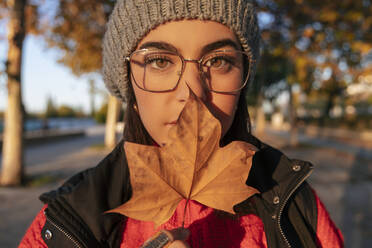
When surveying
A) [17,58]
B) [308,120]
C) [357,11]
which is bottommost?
[308,120]

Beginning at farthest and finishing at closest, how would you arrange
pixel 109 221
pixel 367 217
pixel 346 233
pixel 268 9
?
pixel 268 9 < pixel 367 217 < pixel 346 233 < pixel 109 221

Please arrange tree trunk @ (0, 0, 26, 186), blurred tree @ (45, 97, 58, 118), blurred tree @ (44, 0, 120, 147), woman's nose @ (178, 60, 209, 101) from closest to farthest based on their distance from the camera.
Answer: woman's nose @ (178, 60, 209, 101) → tree trunk @ (0, 0, 26, 186) → blurred tree @ (44, 0, 120, 147) → blurred tree @ (45, 97, 58, 118)

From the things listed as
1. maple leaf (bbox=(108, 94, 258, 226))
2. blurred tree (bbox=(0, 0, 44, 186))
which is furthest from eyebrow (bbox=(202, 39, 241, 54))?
blurred tree (bbox=(0, 0, 44, 186))

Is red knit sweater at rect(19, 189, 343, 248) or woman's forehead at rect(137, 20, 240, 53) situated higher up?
woman's forehead at rect(137, 20, 240, 53)

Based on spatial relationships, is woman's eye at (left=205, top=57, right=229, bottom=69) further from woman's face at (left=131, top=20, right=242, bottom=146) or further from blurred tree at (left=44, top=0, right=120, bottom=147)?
blurred tree at (left=44, top=0, right=120, bottom=147)

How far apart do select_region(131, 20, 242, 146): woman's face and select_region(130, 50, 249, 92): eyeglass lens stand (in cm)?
2

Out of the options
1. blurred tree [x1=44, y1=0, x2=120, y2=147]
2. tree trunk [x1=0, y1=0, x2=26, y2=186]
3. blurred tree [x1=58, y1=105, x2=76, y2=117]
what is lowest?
blurred tree [x1=58, y1=105, x2=76, y2=117]

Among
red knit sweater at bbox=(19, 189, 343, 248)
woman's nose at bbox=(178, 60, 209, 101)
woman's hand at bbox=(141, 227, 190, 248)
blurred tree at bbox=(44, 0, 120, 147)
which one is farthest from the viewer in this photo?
blurred tree at bbox=(44, 0, 120, 147)

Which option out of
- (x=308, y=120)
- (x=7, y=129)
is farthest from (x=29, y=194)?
(x=308, y=120)

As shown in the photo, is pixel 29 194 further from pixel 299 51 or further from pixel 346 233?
pixel 299 51

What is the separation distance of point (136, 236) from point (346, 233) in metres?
3.78

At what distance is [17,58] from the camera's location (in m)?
5.45

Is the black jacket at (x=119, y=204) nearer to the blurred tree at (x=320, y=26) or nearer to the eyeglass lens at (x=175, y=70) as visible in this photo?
the eyeglass lens at (x=175, y=70)

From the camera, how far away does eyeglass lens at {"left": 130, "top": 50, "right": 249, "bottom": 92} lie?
96 centimetres
